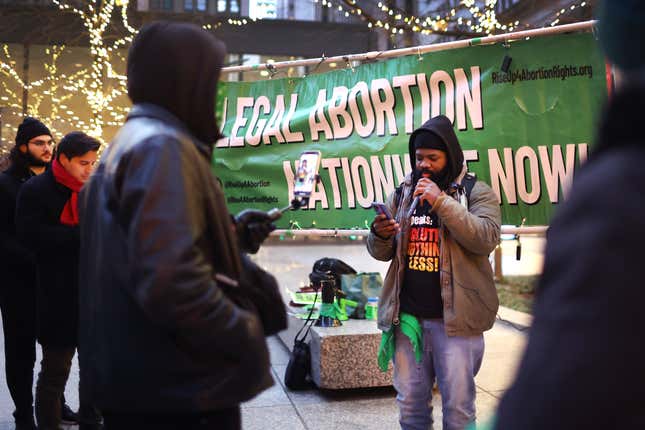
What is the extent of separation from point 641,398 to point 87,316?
5.22ft

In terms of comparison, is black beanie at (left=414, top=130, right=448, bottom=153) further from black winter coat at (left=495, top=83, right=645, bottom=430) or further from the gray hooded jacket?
black winter coat at (left=495, top=83, right=645, bottom=430)

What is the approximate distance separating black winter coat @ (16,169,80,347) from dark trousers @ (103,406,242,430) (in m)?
2.24

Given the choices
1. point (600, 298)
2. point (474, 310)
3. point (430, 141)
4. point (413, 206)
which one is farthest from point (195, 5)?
Result: point (600, 298)

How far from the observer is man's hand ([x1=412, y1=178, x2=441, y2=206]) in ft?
10.7

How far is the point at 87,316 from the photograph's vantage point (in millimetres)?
1976

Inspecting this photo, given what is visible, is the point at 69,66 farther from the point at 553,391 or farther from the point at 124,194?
the point at 553,391

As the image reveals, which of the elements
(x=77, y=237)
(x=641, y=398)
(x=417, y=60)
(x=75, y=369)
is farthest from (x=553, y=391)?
(x=75, y=369)

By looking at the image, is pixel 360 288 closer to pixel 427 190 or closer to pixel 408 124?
pixel 408 124

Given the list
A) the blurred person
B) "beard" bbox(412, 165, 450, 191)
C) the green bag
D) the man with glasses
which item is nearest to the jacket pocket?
"beard" bbox(412, 165, 450, 191)

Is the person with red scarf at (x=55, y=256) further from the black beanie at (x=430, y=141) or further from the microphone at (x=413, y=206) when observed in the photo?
the black beanie at (x=430, y=141)

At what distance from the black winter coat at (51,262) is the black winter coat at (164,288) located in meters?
2.18

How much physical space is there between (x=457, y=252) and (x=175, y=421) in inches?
74.9

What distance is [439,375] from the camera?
10.9 feet

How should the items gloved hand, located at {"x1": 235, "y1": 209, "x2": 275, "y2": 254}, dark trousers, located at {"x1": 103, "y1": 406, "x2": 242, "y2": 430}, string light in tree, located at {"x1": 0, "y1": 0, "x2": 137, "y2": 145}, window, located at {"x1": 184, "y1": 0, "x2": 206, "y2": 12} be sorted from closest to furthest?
dark trousers, located at {"x1": 103, "y1": 406, "x2": 242, "y2": 430} → gloved hand, located at {"x1": 235, "y1": 209, "x2": 275, "y2": 254} → string light in tree, located at {"x1": 0, "y1": 0, "x2": 137, "y2": 145} → window, located at {"x1": 184, "y1": 0, "x2": 206, "y2": 12}
